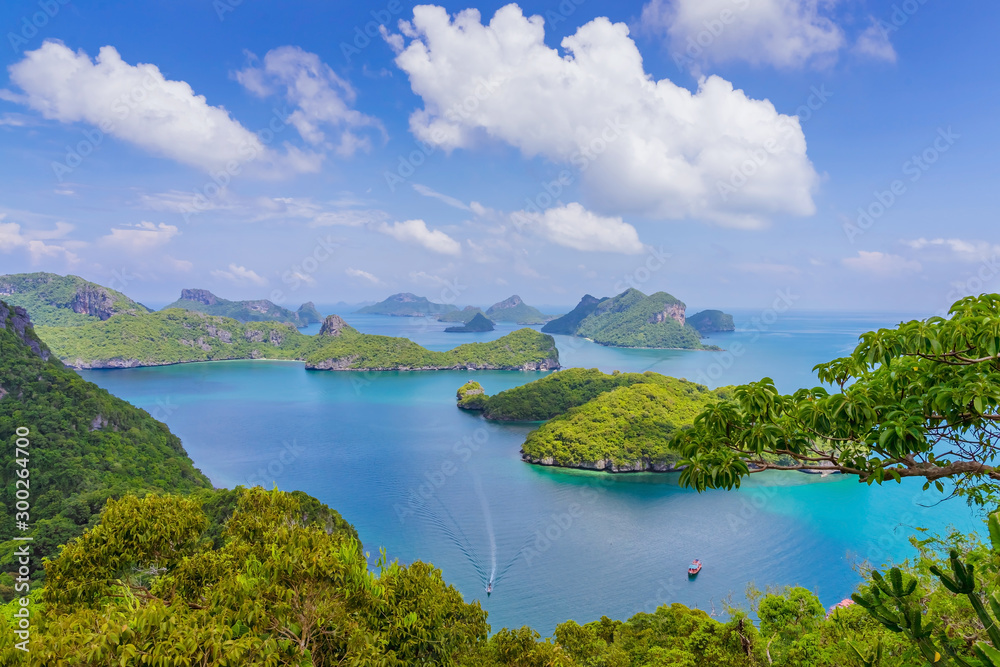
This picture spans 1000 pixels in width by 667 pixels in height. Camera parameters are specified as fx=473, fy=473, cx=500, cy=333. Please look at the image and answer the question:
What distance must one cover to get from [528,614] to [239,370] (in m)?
79.7

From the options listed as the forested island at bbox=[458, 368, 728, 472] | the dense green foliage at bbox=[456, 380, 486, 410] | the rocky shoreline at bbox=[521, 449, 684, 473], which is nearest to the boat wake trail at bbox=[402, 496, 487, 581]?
the rocky shoreline at bbox=[521, 449, 684, 473]

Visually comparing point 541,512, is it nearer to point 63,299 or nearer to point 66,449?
point 66,449

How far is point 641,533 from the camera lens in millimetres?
24312

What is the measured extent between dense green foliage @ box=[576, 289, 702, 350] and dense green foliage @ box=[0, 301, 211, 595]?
105m

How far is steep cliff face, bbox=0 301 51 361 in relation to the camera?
31672 millimetres

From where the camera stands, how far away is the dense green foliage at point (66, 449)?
1986cm

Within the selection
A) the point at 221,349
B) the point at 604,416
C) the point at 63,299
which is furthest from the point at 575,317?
the point at 63,299

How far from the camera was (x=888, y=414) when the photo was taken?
2.65 m

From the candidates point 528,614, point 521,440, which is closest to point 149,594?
point 528,614

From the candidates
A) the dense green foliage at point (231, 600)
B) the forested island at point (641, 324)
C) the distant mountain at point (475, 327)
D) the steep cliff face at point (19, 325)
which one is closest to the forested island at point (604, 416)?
the dense green foliage at point (231, 600)

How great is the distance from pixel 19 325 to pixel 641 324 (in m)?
116

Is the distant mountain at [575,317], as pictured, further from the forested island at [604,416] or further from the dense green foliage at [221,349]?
the forested island at [604,416]

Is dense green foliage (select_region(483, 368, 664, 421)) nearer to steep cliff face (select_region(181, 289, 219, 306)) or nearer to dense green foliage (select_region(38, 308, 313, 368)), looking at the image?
dense green foliage (select_region(38, 308, 313, 368))

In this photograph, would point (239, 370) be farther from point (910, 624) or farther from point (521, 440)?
point (910, 624)
